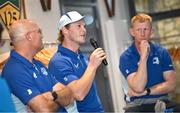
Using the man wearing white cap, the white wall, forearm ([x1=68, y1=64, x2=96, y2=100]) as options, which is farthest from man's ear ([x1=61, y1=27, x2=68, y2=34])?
the white wall

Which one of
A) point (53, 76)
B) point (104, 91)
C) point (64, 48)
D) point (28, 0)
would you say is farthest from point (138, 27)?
point (104, 91)

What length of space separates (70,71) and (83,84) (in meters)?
0.15

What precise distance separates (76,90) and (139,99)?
0.71 meters

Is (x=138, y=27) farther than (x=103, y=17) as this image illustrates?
No

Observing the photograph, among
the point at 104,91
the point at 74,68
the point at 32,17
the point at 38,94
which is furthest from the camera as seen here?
the point at 104,91

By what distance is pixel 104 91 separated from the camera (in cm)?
420

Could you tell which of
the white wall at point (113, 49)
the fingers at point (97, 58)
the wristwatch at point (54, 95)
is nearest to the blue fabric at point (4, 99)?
the wristwatch at point (54, 95)

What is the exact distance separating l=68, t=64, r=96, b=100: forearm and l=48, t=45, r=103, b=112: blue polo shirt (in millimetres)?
65

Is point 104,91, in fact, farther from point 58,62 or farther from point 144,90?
point 58,62

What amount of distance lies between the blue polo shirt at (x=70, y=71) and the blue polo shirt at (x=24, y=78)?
0.13 m

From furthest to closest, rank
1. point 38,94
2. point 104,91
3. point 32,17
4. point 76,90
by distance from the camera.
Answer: point 104,91
point 32,17
point 76,90
point 38,94

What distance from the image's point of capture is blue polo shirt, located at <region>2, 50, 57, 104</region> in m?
1.83

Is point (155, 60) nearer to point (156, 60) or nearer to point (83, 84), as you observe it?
point (156, 60)

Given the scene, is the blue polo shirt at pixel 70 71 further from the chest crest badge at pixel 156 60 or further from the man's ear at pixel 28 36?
the chest crest badge at pixel 156 60
